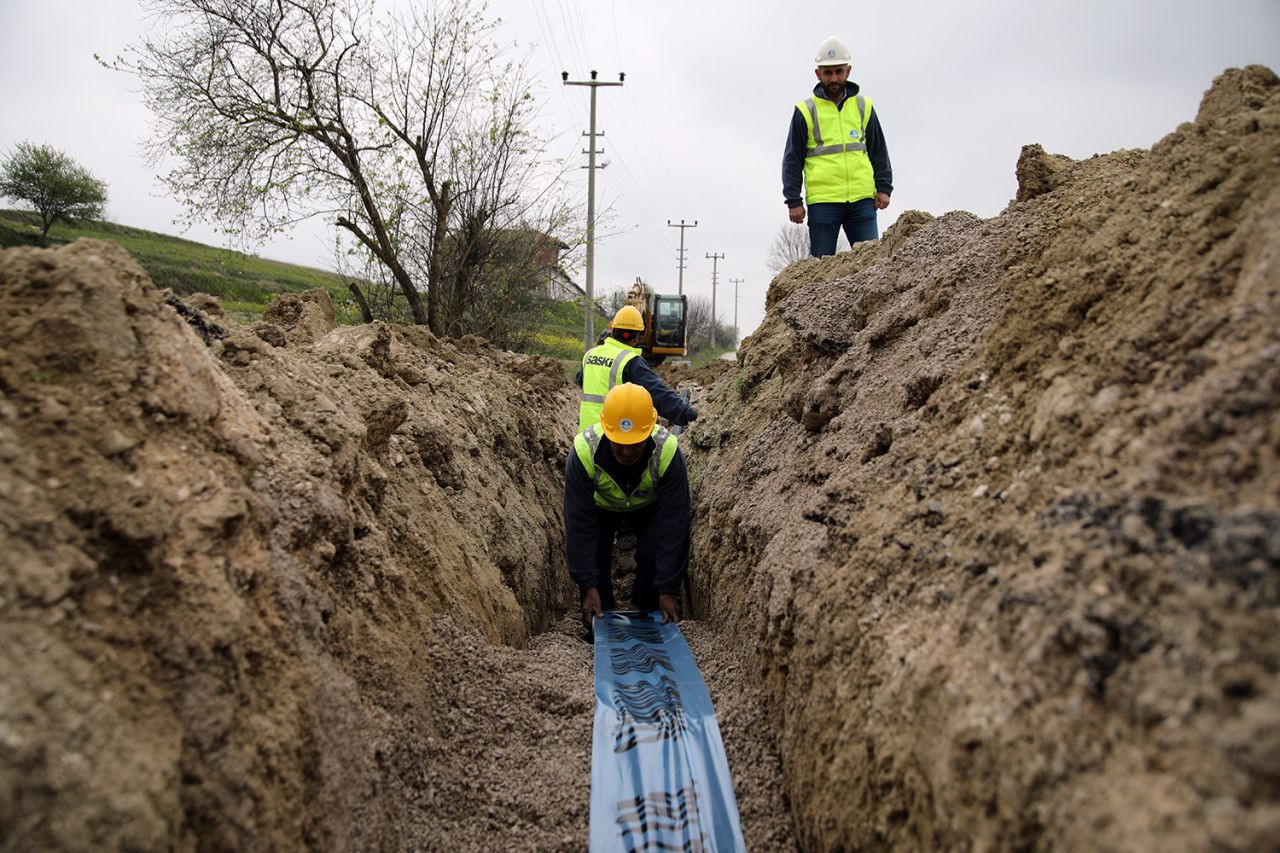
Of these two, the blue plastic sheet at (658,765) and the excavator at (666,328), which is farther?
the excavator at (666,328)

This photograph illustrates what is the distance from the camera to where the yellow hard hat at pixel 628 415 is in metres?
5.11

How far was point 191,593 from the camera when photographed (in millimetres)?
2217

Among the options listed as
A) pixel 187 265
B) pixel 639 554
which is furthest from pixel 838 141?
pixel 187 265

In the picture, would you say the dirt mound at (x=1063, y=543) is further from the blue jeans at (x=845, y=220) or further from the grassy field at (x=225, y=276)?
the grassy field at (x=225, y=276)

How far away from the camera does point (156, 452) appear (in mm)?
2422

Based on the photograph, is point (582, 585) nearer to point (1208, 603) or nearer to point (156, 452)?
point (156, 452)

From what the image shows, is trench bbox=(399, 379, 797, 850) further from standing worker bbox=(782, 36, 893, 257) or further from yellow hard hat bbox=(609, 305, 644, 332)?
standing worker bbox=(782, 36, 893, 257)

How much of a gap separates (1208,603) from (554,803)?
2.42 metres

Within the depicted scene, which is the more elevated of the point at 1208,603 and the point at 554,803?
the point at 1208,603

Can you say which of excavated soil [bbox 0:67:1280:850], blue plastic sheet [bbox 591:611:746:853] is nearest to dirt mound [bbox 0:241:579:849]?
excavated soil [bbox 0:67:1280:850]

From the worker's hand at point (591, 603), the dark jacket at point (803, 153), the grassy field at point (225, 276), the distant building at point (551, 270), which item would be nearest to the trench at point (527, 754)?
the worker's hand at point (591, 603)

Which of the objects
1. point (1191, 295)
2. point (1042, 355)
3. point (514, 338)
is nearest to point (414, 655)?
point (1042, 355)

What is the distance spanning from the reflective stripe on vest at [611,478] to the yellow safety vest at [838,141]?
2921 mm

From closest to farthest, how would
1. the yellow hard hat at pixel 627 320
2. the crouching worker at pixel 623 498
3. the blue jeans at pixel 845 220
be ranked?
1. the crouching worker at pixel 623 498
2. the yellow hard hat at pixel 627 320
3. the blue jeans at pixel 845 220
